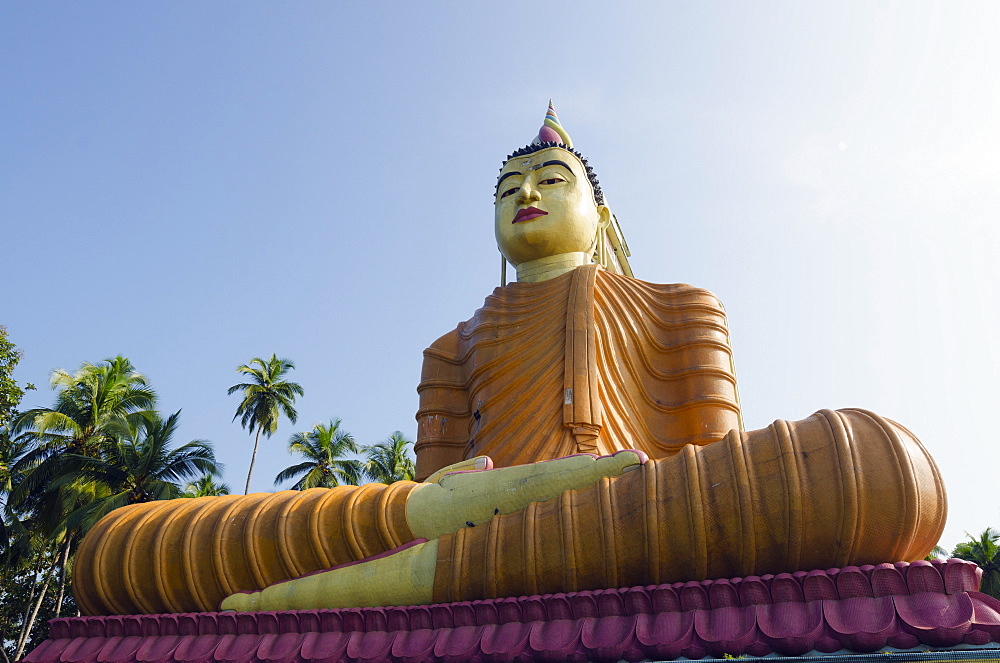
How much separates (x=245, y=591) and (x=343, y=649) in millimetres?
1070

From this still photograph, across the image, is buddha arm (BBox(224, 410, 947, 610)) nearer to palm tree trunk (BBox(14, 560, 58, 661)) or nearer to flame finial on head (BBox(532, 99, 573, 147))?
flame finial on head (BBox(532, 99, 573, 147))

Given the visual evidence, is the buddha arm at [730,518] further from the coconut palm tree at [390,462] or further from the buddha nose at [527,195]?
the coconut palm tree at [390,462]

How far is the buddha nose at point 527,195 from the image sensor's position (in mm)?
8859

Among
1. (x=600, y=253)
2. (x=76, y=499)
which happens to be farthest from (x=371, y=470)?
(x=600, y=253)

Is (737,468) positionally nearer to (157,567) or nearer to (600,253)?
(157,567)

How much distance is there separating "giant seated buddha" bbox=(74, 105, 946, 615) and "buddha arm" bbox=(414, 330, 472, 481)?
0.02 meters

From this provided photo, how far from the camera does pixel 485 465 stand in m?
5.87

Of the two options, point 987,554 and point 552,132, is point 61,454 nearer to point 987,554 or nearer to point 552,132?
point 552,132

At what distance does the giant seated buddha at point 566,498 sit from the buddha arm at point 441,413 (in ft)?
0.07

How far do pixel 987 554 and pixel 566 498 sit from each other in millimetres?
14436

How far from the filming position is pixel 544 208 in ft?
29.4

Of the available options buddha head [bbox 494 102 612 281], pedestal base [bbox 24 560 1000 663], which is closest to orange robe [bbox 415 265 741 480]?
buddha head [bbox 494 102 612 281]

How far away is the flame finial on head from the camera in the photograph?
10398 millimetres

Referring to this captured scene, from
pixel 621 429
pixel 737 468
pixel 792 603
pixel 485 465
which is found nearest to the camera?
pixel 792 603
